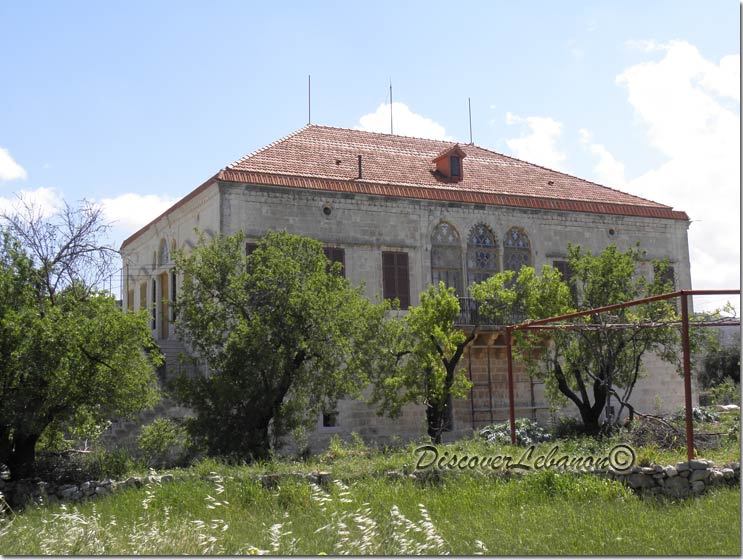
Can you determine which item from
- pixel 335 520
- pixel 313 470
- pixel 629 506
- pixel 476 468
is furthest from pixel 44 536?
pixel 629 506

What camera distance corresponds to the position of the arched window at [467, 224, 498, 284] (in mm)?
24297

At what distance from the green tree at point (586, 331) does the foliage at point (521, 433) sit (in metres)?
1.04

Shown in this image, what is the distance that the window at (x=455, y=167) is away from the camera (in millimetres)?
25609

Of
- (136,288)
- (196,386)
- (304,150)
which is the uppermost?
(304,150)

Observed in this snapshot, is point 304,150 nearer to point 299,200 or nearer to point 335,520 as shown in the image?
point 299,200

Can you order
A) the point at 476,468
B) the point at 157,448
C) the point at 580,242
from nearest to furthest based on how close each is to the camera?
the point at 476,468
the point at 157,448
the point at 580,242

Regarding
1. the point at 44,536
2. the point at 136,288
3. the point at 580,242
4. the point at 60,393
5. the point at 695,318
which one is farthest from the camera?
the point at 136,288

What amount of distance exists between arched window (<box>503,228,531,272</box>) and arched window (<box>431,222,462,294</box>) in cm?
161

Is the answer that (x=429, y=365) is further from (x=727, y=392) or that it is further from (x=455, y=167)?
(x=727, y=392)

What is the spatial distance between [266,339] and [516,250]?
1125 centimetres

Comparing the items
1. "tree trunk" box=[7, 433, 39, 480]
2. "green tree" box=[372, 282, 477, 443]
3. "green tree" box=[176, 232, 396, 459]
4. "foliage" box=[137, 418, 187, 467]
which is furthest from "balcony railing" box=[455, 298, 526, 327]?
"tree trunk" box=[7, 433, 39, 480]

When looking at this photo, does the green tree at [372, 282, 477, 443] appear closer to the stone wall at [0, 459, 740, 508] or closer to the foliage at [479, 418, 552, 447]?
the foliage at [479, 418, 552, 447]

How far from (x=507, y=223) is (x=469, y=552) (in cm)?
1740

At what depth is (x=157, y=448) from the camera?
1616 centimetres
